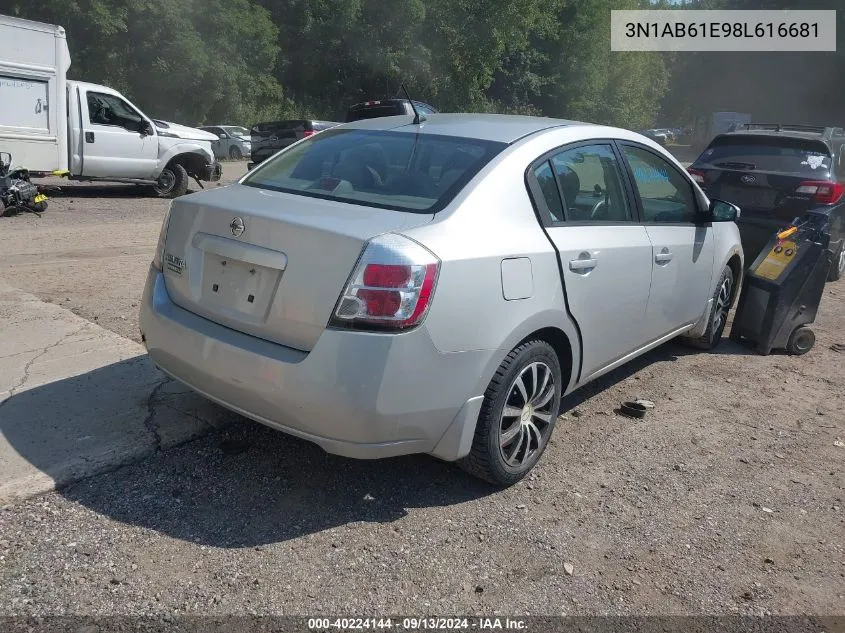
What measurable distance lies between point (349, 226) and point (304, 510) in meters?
1.26

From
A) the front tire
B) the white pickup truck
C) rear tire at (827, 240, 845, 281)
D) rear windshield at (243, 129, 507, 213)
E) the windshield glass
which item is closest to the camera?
the front tire

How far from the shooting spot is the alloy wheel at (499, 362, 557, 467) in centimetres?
356

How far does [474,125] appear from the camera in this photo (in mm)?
4145

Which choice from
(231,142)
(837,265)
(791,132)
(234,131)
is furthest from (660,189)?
(234,131)

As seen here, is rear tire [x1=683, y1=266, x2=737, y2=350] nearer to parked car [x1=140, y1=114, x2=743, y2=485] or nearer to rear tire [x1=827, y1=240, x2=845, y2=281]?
parked car [x1=140, y1=114, x2=743, y2=485]

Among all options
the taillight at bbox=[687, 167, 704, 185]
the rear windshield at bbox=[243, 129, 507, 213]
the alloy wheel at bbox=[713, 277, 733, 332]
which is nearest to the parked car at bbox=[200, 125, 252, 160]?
the taillight at bbox=[687, 167, 704, 185]

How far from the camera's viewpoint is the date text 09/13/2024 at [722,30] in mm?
45062

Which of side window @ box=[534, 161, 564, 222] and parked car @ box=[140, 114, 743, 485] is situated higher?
side window @ box=[534, 161, 564, 222]

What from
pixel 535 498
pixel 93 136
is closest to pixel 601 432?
pixel 535 498

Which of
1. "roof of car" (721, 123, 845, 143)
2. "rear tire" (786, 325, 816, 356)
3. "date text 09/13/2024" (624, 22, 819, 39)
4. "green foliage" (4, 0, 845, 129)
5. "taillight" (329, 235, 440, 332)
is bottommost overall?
"rear tire" (786, 325, 816, 356)

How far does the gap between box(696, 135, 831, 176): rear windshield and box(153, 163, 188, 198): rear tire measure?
9875 mm

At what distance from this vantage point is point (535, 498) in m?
3.63

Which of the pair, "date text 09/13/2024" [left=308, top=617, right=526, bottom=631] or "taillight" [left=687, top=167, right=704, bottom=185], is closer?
"date text 09/13/2024" [left=308, top=617, right=526, bottom=631]

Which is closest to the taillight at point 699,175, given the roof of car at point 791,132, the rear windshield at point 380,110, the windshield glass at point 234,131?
the roof of car at point 791,132
